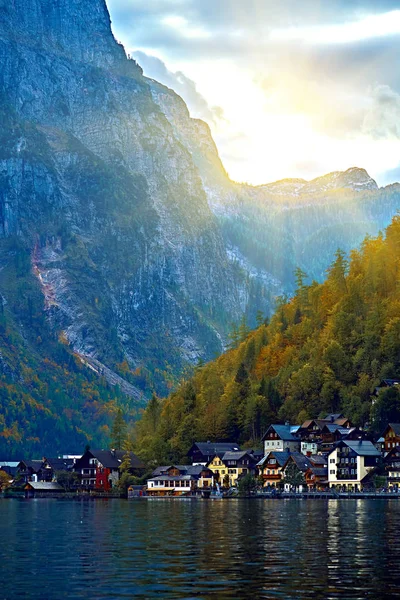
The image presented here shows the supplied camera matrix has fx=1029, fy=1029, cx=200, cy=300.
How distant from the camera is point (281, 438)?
165 m

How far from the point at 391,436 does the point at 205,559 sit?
103 meters

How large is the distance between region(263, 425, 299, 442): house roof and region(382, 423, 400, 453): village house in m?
17.3

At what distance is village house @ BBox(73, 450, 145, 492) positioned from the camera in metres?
185

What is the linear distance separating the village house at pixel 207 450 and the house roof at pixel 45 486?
27.7m

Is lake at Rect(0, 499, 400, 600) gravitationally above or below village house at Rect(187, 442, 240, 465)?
below

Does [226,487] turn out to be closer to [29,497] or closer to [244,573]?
[29,497]

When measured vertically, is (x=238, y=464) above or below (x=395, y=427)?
below

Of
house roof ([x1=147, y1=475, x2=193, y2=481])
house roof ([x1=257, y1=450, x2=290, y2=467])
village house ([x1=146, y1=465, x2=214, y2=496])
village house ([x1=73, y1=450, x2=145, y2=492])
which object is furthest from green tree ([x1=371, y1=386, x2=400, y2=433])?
village house ([x1=73, y1=450, x2=145, y2=492])

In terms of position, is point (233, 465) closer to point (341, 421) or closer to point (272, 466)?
point (272, 466)

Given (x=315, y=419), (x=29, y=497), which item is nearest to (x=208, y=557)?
(x=315, y=419)

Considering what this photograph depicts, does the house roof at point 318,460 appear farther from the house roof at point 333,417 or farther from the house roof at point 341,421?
the house roof at point 333,417

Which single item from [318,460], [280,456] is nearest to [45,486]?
[280,456]

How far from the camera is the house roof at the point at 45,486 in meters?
187

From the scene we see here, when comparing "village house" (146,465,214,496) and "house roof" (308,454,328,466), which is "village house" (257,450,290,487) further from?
"village house" (146,465,214,496)
